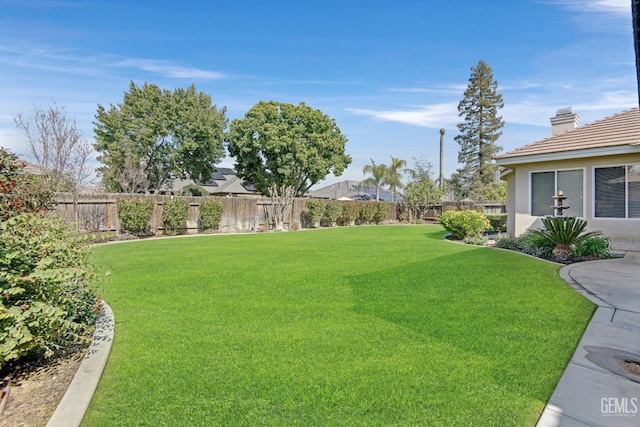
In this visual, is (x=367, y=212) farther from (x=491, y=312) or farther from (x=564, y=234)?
(x=491, y=312)

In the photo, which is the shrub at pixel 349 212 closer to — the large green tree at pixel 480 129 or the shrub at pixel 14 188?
the large green tree at pixel 480 129

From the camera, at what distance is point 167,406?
8.18ft

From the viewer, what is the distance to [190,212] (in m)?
17.4

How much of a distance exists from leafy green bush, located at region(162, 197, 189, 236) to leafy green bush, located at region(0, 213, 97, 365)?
525 inches

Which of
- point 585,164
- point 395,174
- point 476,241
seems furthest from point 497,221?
point 395,174

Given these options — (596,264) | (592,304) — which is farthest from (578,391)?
(596,264)

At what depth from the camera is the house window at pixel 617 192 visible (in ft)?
31.6

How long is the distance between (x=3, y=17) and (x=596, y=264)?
59.9ft

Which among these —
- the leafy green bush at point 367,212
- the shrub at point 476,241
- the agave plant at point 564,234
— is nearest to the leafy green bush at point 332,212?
the leafy green bush at point 367,212

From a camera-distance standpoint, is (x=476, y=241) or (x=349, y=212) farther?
(x=349, y=212)

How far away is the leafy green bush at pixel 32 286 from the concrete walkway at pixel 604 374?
11.5ft

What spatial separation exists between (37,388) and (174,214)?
563 inches

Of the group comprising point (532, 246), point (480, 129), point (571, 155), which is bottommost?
point (532, 246)

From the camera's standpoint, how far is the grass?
2438 millimetres
